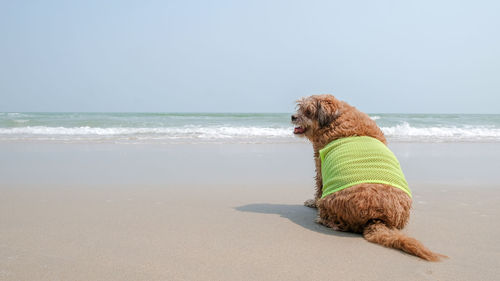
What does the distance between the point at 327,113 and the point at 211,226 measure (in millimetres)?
1727

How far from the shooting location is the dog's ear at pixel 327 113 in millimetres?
4059

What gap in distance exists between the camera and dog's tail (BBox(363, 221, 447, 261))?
9.32 ft

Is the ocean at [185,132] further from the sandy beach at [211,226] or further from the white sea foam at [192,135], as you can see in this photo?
the sandy beach at [211,226]

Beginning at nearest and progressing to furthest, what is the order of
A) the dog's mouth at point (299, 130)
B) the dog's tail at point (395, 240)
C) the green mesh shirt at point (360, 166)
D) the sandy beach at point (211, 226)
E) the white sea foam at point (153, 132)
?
1. the sandy beach at point (211, 226)
2. the dog's tail at point (395, 240)
3. the green mesh shirt at point (360, 166)
4. the dog's mouth at point (299, 130)
5. the white sea foam at point (153, 132)

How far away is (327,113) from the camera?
13.3ft

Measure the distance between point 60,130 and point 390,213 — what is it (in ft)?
57.7

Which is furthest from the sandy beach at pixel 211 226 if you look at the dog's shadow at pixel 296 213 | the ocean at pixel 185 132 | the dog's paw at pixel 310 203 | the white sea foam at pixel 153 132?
the white sea foam at pixel 153 132

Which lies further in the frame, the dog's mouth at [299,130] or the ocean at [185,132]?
the ocean at [185,132]

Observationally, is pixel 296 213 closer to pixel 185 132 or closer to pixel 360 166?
pixel 360 166

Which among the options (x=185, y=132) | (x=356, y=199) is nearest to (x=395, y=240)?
(x=356, y=199)

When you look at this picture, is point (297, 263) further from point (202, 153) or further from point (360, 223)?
point (202, 153)

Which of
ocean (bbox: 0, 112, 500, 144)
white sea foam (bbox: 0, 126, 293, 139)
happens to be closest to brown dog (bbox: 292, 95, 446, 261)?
ocean (bbox: 0, 112, 500, 144)

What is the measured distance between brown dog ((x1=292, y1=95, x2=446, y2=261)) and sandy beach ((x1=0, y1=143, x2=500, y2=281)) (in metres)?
0.11

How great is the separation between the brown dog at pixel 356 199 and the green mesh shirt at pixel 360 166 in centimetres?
7
